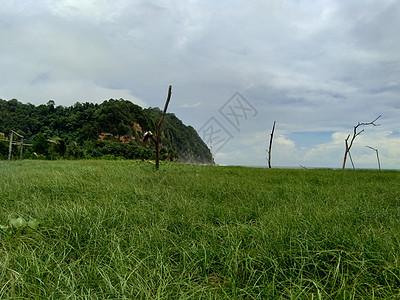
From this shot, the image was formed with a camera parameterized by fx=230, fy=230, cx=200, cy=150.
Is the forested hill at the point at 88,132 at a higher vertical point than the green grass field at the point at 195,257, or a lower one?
higher

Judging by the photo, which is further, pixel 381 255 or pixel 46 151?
pixel 46 151

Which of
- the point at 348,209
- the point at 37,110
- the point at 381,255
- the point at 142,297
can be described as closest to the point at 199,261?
the point at 142,297

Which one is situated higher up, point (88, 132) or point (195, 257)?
point (88, 132)

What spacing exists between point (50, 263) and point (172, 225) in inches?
38.1

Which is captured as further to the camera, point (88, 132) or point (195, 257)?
point (88, 132)

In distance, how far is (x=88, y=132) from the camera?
3284 cm

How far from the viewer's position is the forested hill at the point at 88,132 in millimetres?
22469

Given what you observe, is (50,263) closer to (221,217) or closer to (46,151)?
(221,217)

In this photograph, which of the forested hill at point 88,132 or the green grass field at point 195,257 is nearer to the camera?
the green grass field at point 195,257

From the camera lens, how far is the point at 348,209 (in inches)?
101

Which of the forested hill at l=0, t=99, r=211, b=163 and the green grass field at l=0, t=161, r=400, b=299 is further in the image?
the forested hill at l=0, t=99, r=211, b=163

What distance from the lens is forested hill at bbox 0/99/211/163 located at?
22.5 metres

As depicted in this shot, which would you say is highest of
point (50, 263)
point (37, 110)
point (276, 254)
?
point (37, 110)

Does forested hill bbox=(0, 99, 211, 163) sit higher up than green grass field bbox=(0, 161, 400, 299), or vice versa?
forested hill bbox=(0, 99, 211, 163)
